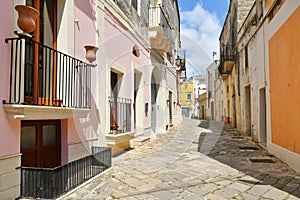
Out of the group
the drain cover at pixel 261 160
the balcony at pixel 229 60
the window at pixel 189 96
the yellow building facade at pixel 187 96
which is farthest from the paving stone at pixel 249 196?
the window at pixel 189 96

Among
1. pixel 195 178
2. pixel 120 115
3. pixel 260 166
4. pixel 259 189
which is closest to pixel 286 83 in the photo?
pixel 260 166

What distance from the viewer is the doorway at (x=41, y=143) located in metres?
3.44

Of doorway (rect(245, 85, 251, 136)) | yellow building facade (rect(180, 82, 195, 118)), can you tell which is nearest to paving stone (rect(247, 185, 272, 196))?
doorway (rect(245, 85, 251, 136))

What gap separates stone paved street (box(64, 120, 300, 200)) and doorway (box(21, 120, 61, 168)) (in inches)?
31.6

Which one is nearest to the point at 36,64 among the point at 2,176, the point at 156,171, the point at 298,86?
the point at 2,176

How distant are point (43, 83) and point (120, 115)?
3.39m

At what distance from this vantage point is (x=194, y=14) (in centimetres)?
1384

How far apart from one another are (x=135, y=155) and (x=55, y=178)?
3.83m

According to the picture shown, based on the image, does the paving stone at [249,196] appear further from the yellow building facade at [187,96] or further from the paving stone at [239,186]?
the yellow building facade at [187,96]

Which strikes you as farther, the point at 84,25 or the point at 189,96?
the point at 189,96

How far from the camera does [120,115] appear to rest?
22.8 ft

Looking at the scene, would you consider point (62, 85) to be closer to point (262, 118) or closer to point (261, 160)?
point (261, 160)

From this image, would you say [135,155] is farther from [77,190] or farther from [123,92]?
[77,190]

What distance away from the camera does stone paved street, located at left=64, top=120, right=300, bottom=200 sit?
3.60 m
